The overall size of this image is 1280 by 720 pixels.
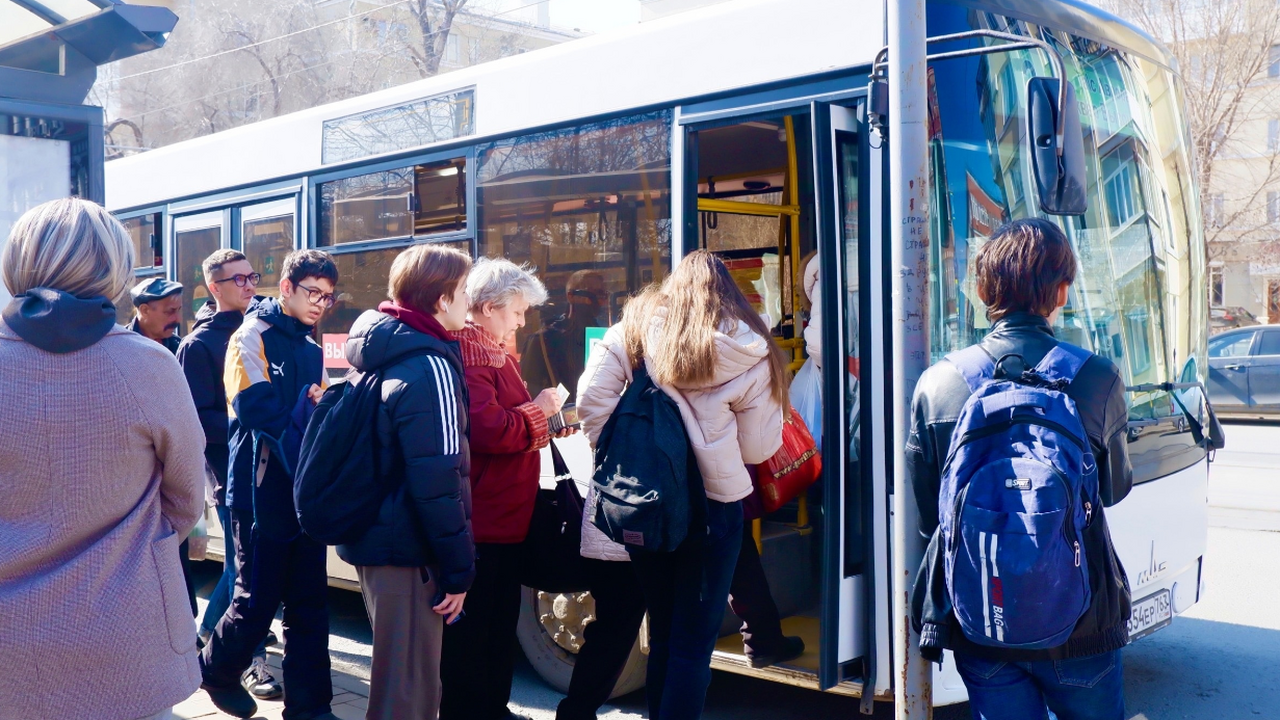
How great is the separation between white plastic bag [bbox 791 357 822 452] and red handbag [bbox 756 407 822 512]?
557 mm

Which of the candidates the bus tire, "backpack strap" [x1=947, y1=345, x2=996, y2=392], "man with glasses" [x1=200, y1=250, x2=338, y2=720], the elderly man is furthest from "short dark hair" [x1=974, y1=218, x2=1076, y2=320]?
the elderly man

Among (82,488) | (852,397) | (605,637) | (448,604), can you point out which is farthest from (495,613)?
(82,488)

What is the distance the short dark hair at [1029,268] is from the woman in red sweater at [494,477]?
173 cm

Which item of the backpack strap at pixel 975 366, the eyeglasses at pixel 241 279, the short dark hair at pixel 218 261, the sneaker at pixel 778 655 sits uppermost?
the short dark hair at pixel 218 261

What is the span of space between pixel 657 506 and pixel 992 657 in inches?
44.2

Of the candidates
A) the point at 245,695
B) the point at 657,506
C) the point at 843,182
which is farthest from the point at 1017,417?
the point at 245,695

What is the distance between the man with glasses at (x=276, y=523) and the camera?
4551 mm

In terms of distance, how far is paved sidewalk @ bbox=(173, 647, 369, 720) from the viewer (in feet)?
15.6

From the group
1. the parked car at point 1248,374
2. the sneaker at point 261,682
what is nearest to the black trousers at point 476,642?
the sneaker at point 261,682

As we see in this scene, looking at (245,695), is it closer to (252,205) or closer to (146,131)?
(252,205)

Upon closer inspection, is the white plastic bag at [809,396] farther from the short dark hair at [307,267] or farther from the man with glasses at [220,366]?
the man with glasses at [220,366]

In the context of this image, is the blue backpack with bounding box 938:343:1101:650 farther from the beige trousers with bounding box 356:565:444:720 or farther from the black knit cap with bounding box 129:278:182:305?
the black knit cap with bounding box 129:278:182:305

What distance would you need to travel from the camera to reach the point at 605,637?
13.8 ft

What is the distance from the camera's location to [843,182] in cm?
420
